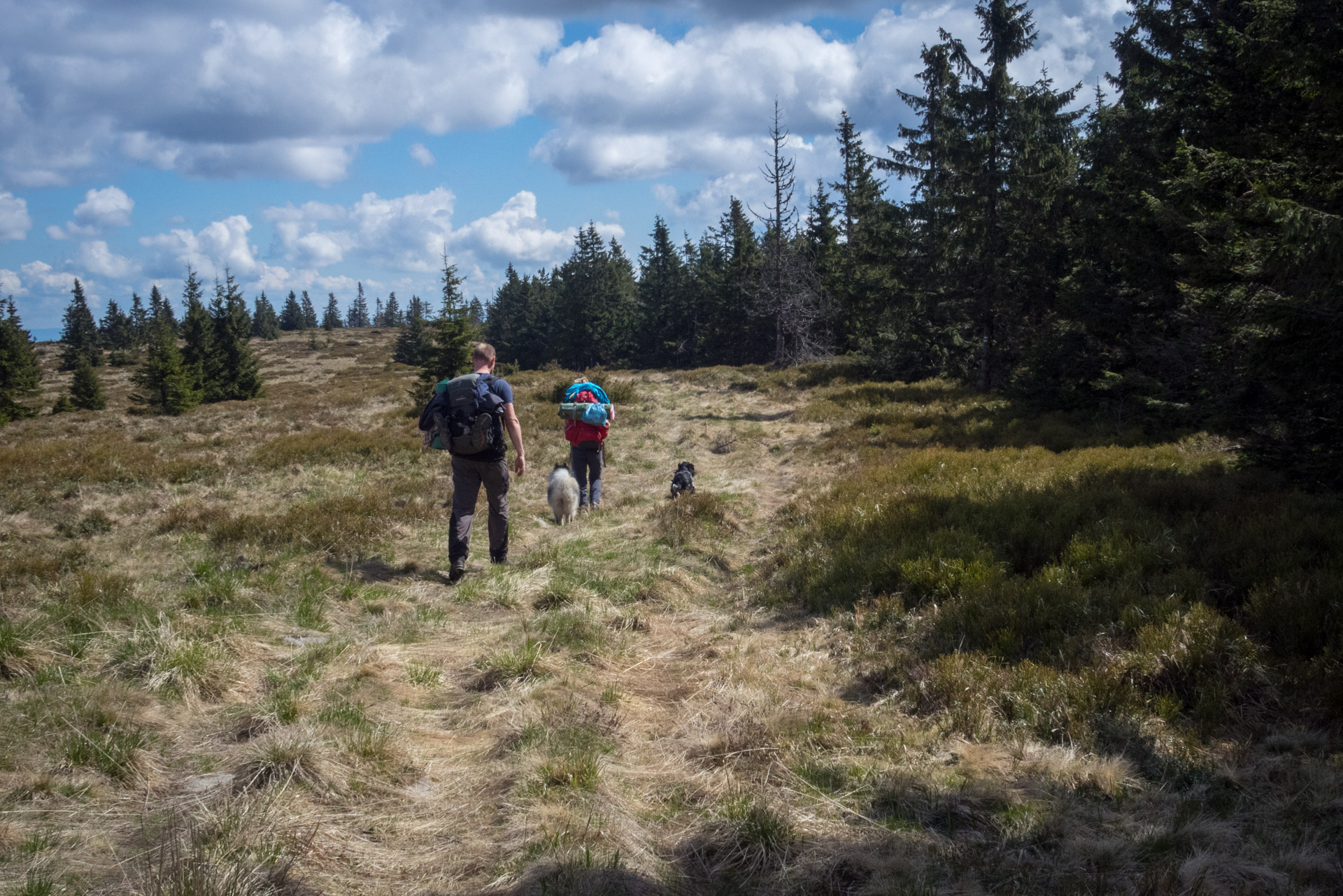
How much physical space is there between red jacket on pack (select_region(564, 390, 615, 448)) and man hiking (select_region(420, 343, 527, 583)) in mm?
2649

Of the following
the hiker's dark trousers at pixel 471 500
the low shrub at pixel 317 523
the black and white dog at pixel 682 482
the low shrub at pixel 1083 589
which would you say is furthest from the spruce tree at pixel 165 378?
the low shrub at pixel 1083 589

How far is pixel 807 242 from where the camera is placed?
45875mm

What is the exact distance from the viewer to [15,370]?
3525 cm

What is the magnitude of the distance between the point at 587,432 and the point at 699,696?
19.0 ft

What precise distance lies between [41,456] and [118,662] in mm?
11551

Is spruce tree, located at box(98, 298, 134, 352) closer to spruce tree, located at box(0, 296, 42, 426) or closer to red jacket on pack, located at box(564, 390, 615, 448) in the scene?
spruce tree, located at box(0, 296, 42, 426)

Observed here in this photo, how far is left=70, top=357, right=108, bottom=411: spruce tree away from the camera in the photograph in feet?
125

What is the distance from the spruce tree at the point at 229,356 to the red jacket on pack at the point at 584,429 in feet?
128

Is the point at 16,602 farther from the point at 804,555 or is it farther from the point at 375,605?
the point at 804,555

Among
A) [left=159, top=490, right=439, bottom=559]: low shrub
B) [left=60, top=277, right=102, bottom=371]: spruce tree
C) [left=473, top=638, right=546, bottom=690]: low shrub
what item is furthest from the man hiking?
[left=60, top=277, right=102, bottom=371]: spruce tree

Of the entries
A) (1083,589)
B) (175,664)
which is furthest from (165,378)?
(1083,589)

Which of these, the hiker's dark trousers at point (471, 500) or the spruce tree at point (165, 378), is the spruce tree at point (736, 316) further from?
the hiker's dark trousers at point (471, 500)

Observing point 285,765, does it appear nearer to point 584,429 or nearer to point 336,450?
point 584,429

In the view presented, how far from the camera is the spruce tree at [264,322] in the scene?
10669cm
